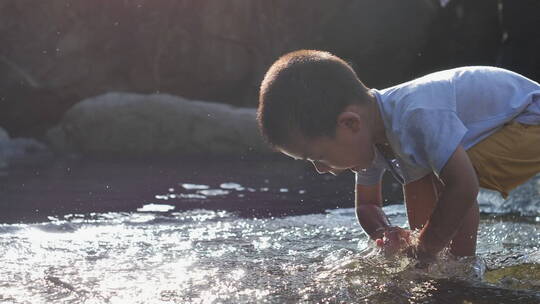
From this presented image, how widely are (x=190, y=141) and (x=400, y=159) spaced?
15.1 feet

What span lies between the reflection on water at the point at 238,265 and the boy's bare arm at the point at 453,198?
16 centimetres

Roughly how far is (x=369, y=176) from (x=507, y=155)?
0.52 metres

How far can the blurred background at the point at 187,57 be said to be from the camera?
6949 millimetres

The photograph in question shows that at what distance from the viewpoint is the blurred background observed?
6.95 metres

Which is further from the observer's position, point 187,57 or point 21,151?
point 187,57

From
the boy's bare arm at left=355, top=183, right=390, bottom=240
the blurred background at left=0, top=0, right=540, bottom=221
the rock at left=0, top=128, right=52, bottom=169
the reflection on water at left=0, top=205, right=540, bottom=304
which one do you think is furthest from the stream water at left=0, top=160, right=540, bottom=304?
the blurred background at left=0, top=0, right=540, bottom=221

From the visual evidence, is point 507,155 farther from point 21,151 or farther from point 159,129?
point 21,151

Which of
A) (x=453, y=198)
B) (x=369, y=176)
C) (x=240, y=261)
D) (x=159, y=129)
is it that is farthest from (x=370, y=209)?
(x=159, y=129)

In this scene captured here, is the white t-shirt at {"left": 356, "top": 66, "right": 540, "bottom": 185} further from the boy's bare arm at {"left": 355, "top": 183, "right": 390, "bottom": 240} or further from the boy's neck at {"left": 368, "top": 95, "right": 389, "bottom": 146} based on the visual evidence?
the boy's bare arm at {"left": 355, "top": 183, "right": 390, "bottom": 240}

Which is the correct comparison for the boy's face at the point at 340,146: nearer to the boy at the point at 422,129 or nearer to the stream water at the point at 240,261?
the boy at the point at 422,129

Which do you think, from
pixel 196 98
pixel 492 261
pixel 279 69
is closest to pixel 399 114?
pixel 279 69

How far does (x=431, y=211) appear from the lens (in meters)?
2.60

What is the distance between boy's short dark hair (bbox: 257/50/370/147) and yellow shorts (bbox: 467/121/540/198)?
19.9 inches

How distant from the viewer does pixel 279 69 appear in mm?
2217
